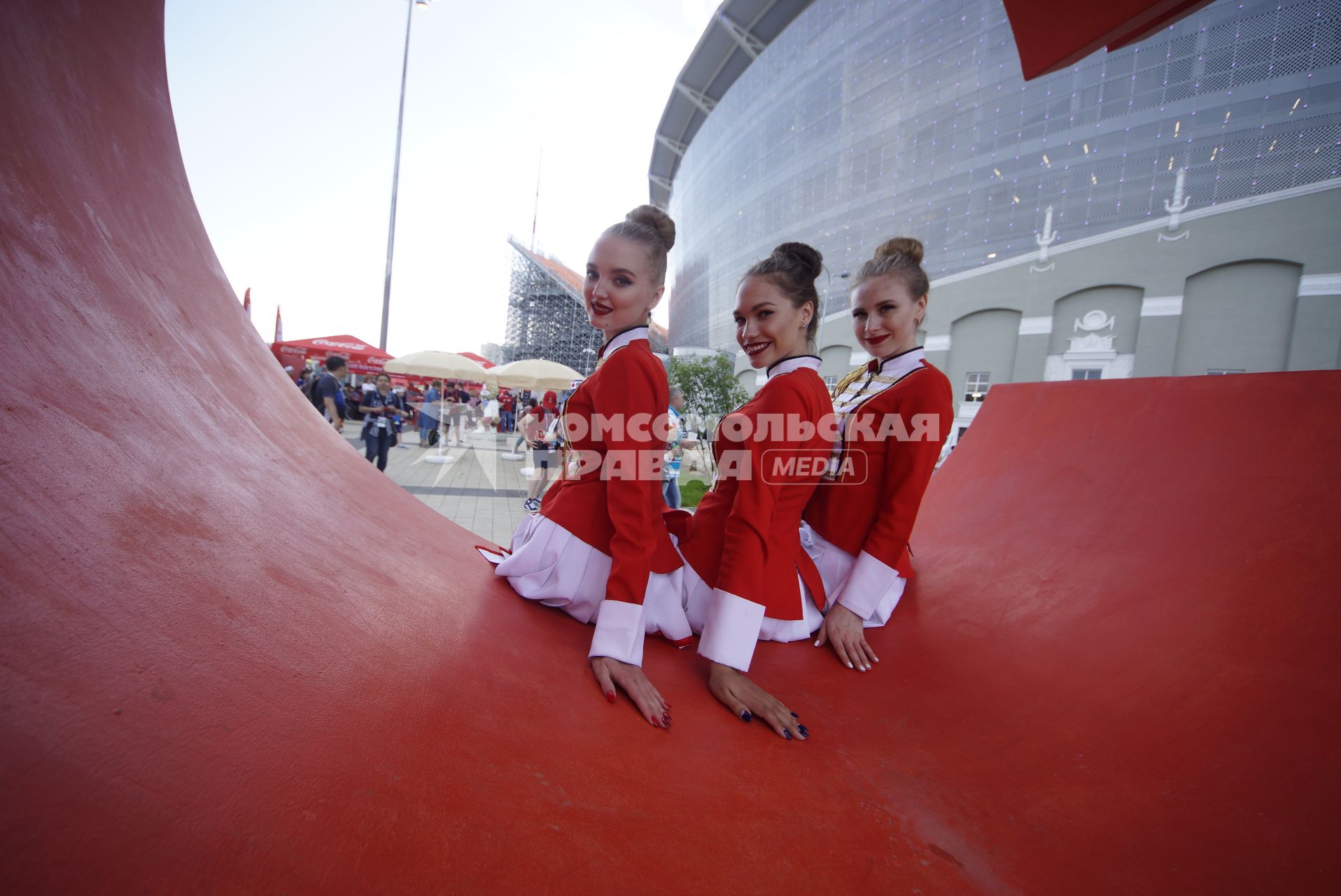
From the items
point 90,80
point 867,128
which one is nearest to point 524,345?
point 867,128

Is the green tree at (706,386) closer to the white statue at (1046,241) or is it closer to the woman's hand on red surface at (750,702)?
the white statue at (1046,241)

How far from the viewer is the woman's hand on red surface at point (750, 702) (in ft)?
3.69

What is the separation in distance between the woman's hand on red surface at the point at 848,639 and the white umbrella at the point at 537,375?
10081 millimetres

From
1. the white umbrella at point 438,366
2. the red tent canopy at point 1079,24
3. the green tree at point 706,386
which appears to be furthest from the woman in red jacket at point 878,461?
the green tree at point 706,386

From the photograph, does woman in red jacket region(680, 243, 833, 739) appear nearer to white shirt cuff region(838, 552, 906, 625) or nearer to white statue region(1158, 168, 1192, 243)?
white shirt cuff region(838, 552, 906, 625)

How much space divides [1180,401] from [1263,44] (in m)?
19.9

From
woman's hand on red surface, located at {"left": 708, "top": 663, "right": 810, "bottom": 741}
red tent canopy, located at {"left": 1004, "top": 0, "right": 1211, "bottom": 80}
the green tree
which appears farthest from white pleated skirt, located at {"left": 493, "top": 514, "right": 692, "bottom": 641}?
the green tree

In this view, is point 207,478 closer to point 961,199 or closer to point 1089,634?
point 1089,634

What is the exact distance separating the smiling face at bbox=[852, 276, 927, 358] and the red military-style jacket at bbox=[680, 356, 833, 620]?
0.37 m

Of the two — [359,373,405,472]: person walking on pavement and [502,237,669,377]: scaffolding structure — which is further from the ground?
[502,237,669,377]: scaffolding structure

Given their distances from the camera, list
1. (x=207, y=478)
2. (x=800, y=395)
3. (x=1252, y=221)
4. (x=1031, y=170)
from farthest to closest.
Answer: (x=1031, y=170)
(x=1252, y=221)
(x=800, y=395)
(x=207, y=478)

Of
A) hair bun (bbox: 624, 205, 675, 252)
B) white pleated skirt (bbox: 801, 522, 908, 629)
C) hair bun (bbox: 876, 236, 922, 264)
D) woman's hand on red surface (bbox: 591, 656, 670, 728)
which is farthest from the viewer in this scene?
hair bun (bbox: 876, 236, 922, 264)

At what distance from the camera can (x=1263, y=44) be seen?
42.9 ft

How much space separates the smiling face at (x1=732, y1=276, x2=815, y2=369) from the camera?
4.69ft
